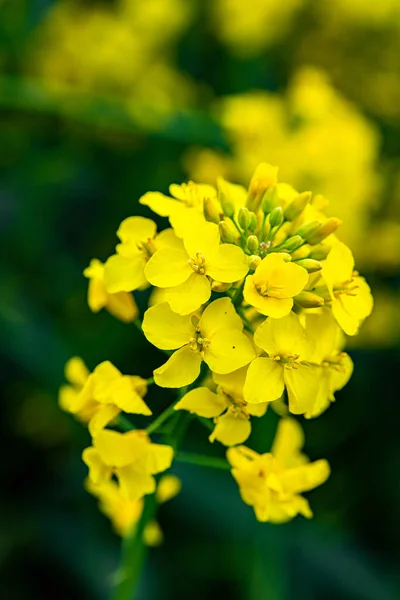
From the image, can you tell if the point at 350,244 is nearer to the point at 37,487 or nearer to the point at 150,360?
the point at 150,360

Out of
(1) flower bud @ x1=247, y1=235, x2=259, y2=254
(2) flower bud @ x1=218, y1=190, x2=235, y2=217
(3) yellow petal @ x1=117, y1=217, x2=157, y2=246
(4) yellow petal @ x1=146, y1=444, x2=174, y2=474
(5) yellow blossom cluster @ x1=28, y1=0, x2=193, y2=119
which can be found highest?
(5) yellow blossom cluster @ x1=28, y1=0, x2=193, y2=119

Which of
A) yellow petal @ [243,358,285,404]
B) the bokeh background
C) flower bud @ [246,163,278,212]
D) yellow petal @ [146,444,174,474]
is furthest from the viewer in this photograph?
the bokeh background

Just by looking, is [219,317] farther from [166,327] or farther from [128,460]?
[128,460]

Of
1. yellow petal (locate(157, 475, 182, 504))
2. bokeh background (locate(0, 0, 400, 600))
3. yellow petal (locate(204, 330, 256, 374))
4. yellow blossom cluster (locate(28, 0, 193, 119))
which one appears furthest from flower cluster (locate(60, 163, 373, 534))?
yellow blossom cluster (locate(28, 0, 193, 119))

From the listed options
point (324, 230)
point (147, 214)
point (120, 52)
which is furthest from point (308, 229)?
point (120, 52)

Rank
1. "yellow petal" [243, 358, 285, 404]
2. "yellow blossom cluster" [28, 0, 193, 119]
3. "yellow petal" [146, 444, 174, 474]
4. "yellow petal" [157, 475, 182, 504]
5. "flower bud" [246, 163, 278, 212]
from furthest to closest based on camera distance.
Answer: "yellow blossom cluster" [28, 0, 193, 119] < "yellow petal" [157, 475, 182, 504] < "flower bud" [246, 163, 278, 212] < "yellow petal" [146, 444, 174, 474] < "yellow petal" [243, 358, 285, 404]

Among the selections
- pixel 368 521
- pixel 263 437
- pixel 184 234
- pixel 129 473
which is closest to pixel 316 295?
pixel 184 234

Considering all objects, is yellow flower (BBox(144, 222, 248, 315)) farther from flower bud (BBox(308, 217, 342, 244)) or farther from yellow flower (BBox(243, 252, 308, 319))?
flower bud (BBox(308, 217, 342, 244))
